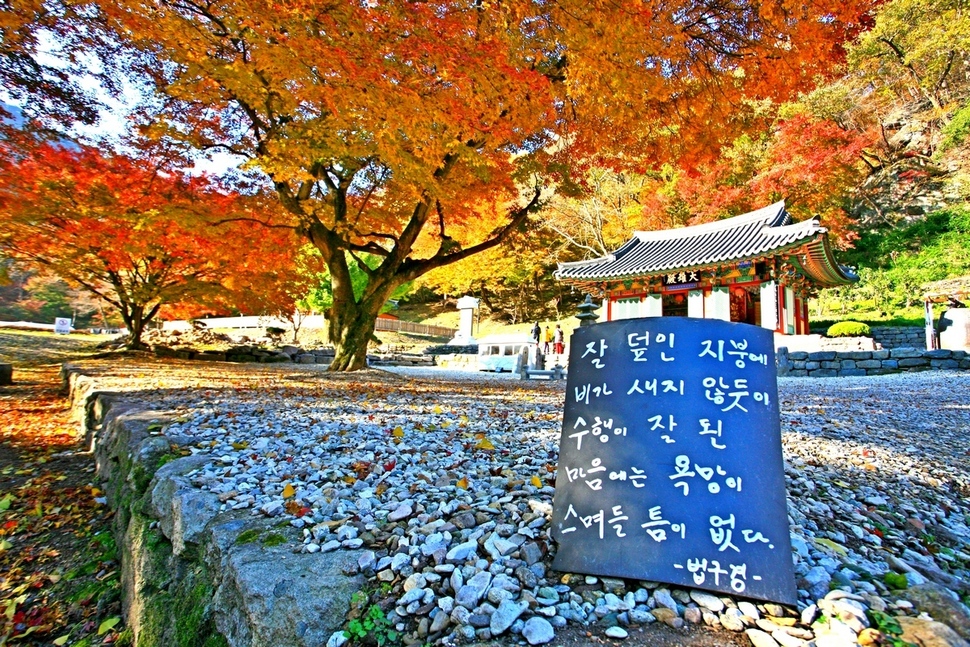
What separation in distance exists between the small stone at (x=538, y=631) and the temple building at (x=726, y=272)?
37.2ft

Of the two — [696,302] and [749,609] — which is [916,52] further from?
[749,609]

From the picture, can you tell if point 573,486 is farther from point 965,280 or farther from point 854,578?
point 965,280

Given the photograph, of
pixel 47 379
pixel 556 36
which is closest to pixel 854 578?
pixel 556 36

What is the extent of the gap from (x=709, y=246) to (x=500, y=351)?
7257mm

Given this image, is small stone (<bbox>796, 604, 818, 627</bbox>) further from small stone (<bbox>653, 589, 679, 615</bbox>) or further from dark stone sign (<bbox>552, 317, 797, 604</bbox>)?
small stone (<bbox>653, 589, 679, 615</bbox>)

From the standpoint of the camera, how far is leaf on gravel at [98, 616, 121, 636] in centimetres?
220

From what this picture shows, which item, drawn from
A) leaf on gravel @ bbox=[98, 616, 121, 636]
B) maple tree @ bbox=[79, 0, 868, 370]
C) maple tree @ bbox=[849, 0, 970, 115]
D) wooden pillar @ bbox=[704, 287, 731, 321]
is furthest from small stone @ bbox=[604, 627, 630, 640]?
maple tree @ bbox=[849, 0, 970, 115]

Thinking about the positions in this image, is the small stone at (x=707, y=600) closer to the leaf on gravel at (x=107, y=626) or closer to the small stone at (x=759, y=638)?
the small stone at (x=759, y=638)

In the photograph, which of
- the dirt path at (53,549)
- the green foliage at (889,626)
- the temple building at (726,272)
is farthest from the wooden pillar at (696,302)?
the dirt path at (53,549)

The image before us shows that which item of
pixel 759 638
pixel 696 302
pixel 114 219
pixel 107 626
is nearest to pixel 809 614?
pixel 759 638

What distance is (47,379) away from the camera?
9383 millimetres

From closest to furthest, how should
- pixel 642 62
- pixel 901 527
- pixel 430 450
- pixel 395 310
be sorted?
1. pixel 901 527
2. pixel 430 450
3. pixel 642 62
4. pixel 395 310

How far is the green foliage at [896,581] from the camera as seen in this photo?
1517mm

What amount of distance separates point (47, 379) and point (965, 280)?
23.9 metres
